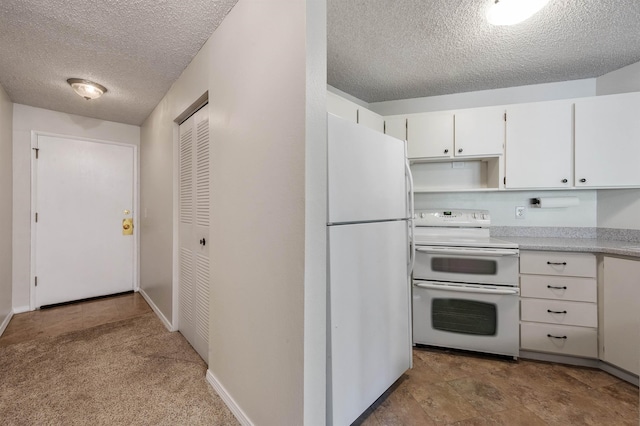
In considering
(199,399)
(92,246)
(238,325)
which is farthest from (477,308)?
(92,246)

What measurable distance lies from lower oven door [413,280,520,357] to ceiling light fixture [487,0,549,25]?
1.83 meters

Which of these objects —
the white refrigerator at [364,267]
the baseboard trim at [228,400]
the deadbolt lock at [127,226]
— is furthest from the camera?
the deadbolt lock at [127,226]

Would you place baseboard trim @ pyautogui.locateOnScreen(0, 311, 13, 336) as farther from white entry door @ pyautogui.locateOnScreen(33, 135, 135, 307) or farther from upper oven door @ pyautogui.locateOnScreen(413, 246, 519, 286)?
upper oven door @ pyautogui.locateOnScreen(413, 246, 519, 286)

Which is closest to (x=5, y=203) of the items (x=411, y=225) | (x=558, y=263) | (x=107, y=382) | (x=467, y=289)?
(x=107, y=382)

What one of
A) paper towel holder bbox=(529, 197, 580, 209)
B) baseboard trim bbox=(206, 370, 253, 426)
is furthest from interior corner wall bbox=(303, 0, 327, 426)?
paper towel holder bbox=(529, 197, 580, 209)

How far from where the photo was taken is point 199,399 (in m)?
1.66

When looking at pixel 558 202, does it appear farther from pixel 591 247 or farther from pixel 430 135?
pixel 430 135

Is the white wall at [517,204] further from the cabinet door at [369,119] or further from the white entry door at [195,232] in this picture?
the white entry door at [195,232]

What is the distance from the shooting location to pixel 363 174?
4.79 feet

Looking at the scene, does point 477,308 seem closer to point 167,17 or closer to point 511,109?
point 511,109

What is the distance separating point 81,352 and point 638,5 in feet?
15.3

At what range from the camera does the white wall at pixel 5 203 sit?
253 cm

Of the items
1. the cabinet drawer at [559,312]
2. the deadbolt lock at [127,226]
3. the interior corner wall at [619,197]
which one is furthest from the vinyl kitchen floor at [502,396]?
the deadbolt lock at [127,226]

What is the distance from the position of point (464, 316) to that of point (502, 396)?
0.56 metres
